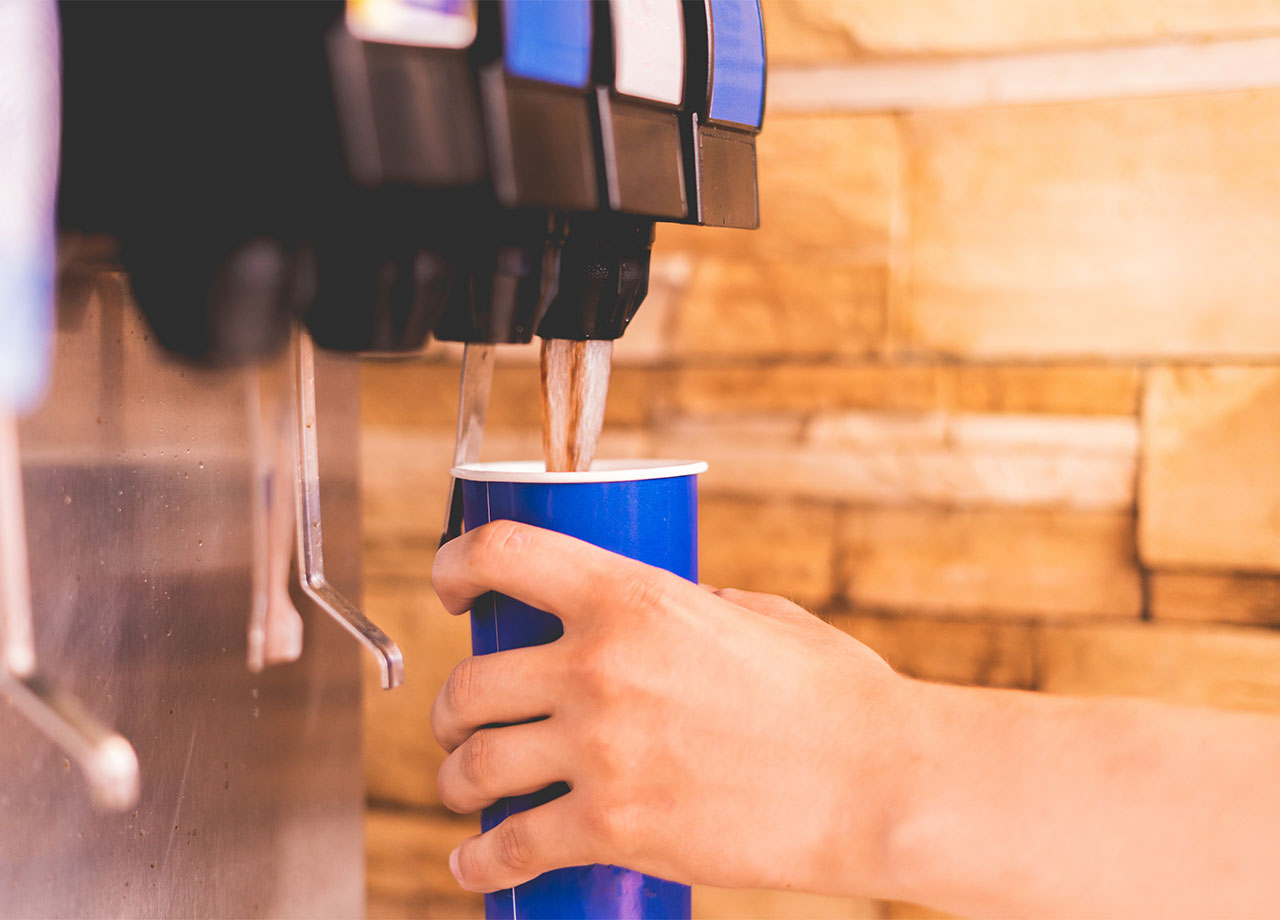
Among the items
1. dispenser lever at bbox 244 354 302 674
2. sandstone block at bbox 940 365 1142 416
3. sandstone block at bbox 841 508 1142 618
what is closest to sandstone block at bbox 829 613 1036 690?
sandstone block at bbox 841 508 1142 618

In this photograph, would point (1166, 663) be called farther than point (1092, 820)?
Yes

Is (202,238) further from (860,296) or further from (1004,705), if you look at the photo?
A: (860,296)

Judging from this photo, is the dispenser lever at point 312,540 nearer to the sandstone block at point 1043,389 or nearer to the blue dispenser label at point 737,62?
the blue dispenser label at point 737,62

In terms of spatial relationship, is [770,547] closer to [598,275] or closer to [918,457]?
[918,457]

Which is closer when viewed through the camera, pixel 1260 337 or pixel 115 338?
pixel 115 338

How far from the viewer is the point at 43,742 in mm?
340

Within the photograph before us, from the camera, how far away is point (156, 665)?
391 millimetres

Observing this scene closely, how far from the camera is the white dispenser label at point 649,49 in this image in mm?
289

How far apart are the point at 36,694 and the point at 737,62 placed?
27cm

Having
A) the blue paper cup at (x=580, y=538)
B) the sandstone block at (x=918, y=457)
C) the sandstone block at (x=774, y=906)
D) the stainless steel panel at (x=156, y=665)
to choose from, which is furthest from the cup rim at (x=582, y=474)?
the sandstone block at (x=774, y=906)

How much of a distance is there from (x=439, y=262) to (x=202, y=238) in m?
0.06

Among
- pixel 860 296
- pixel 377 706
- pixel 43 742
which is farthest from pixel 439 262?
pixel 377 706

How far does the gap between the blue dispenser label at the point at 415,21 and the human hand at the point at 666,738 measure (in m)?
0.16

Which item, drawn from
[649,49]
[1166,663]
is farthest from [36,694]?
[1166,663]
